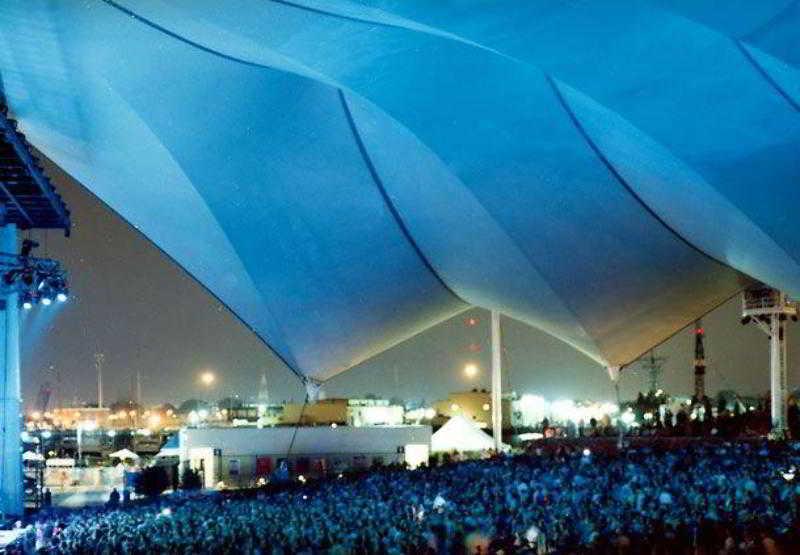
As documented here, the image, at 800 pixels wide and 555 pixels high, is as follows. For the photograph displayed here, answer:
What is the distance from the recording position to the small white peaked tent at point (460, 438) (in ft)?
92.0

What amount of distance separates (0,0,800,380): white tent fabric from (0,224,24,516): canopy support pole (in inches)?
129

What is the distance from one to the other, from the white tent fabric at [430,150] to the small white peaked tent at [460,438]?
3081 mm

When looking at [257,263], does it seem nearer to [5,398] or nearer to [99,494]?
[5,398]

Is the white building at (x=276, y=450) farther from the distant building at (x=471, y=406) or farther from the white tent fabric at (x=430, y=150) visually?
the distant building at (x=471, y=406)

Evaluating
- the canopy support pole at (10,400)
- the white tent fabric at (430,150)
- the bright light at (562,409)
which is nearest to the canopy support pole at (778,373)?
the white tent fabric at (430,150)

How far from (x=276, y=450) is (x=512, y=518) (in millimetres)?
16905

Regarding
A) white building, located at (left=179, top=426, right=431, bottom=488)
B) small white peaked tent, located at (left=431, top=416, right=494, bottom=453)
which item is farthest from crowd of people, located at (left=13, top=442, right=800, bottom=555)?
small white peaked tent, located at (left=431, top=416, right=494, bottom=453)

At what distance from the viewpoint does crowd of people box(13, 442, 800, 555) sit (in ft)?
32.0

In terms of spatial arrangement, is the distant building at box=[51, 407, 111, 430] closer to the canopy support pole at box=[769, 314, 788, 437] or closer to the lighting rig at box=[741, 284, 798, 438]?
the lighting rig at box=[741, 284, 798, 438]

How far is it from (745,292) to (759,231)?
30.6 feet

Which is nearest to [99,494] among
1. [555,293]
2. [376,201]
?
[376,201]

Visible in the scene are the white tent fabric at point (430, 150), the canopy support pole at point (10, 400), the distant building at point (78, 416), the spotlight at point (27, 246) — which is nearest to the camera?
the white tent fabric at point (430, 150)

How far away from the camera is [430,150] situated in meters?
18.6

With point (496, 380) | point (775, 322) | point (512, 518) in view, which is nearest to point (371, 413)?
point (496, 380)
